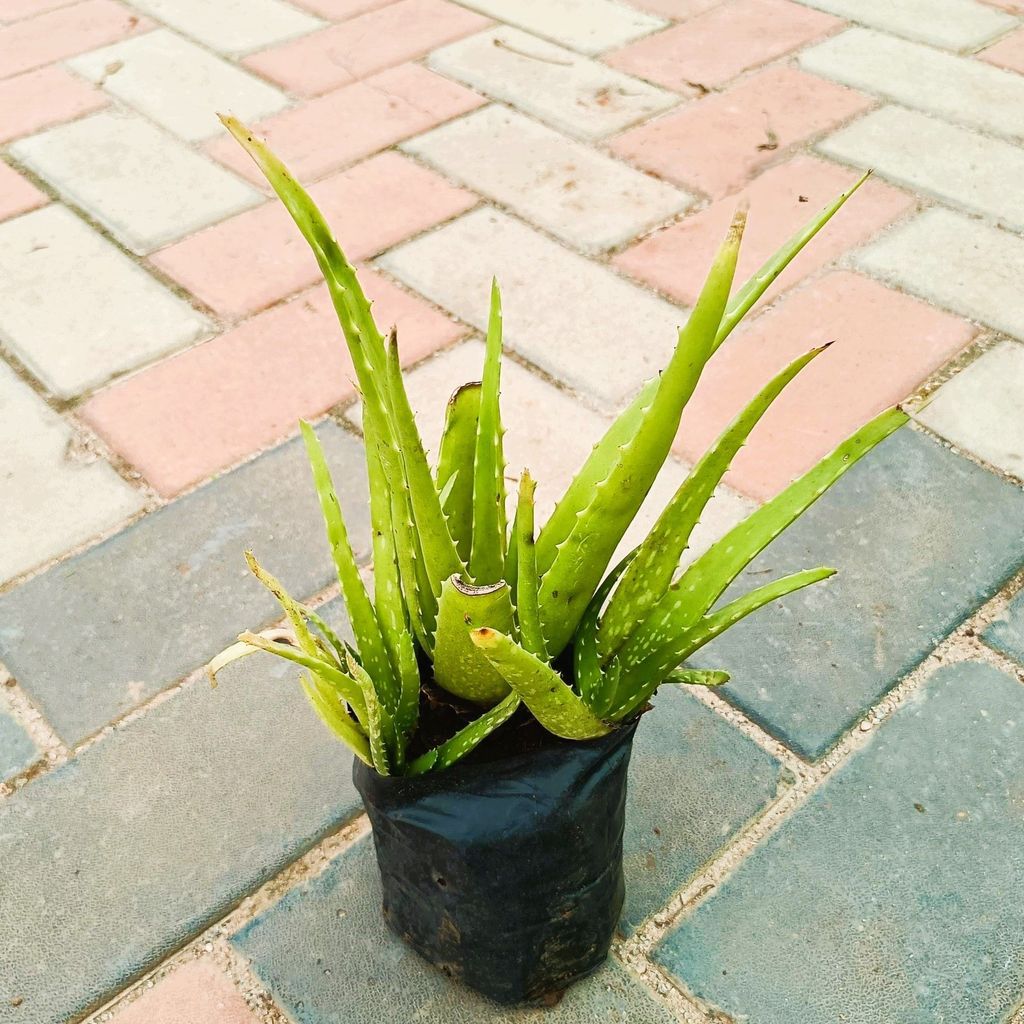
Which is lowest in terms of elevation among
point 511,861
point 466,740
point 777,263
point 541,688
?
point 511,861

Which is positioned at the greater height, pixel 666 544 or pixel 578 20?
pixel 666 544

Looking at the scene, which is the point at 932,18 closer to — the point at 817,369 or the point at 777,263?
the point at 817,369

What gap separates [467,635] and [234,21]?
3007 mm

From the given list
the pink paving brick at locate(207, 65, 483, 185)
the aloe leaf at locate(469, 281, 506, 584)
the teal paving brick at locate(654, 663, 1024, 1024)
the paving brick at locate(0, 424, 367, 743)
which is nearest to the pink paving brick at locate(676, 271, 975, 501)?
the teal paving brick at locate(654, 663, 1024, 1024)

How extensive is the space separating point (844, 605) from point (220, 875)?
3.36 feet

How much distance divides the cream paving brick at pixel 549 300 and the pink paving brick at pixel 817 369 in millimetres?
157

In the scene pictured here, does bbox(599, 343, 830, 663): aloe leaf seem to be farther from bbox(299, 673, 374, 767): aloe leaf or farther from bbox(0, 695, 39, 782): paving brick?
bbox(0, 695, 39, 782): paving brick

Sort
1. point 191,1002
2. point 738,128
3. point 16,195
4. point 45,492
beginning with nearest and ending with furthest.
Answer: point 191,1002, point 45,492, point 16,195, point 738,128

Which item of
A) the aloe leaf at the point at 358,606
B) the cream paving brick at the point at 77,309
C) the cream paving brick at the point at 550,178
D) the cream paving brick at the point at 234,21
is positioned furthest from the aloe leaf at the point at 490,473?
the cream paving brick at the point at 234,21

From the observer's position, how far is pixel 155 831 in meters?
1.47

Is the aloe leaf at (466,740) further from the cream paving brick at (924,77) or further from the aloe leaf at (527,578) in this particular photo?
the cream paving brick at (924,77)

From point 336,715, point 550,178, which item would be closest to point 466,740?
point 336,715

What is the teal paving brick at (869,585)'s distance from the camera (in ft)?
5.32

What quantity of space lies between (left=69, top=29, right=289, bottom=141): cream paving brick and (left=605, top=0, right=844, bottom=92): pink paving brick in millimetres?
1035
